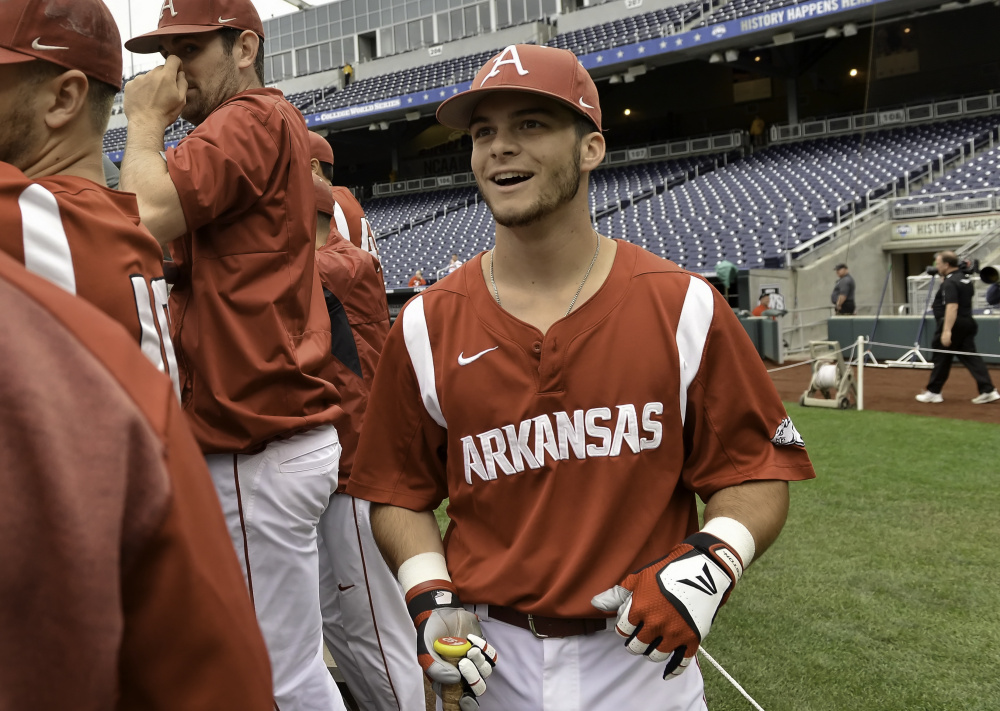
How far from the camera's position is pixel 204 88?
2348mm

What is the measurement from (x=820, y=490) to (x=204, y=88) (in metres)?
5.54

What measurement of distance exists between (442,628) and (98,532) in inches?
47.6

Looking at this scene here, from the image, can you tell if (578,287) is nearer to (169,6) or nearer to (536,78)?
(536,78)

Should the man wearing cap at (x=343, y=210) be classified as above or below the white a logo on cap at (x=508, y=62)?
below

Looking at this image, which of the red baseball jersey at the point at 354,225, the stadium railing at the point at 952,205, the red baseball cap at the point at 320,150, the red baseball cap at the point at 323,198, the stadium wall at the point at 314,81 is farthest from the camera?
the stadium wall at the point at 314,81

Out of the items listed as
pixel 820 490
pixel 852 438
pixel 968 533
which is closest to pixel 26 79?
pixel 968 533

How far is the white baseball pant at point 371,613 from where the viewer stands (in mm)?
2883

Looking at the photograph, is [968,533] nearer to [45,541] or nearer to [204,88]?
[204,88]

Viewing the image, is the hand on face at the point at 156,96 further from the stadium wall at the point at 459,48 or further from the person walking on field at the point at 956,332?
the stadium wall at the point at 459,48

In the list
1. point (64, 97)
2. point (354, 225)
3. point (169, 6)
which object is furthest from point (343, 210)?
point (64, 97)

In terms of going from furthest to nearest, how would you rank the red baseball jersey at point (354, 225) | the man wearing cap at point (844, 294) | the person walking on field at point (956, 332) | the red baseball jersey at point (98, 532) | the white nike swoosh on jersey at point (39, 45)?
the man wearing cap at point (844, 294) < the person walking on field at point (956, 332) < the red baseball jersey at point (354, 225) < the white nike swoosh on jersey at point (39, 45) < the red baseball jersey at point (98, 532)

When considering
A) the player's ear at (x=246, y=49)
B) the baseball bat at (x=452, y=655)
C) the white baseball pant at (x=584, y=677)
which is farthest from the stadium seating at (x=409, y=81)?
the baseball bat at (x=452, y=655)

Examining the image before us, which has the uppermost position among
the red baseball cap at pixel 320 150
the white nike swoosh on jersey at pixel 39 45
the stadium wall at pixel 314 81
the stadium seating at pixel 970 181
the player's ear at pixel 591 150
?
the stadium wall at pixel 314 81

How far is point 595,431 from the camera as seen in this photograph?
1.74 meters
